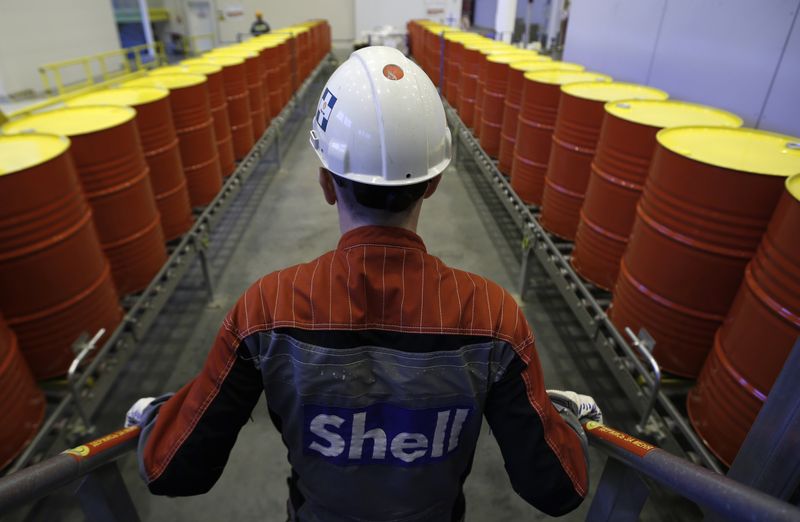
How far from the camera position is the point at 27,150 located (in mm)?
2047

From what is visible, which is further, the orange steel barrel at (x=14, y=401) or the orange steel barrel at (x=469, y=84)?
the orange steel barrel at (x=469, y=84)

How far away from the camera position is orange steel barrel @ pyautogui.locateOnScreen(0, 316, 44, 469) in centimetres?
176

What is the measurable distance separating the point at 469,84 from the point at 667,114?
139 inches

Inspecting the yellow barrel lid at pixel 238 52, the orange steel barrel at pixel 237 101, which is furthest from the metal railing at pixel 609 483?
the yellow barrel lid at pixel 238 52

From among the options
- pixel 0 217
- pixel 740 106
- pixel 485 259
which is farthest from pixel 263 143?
pixel 740 106

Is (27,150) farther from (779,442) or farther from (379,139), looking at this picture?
(779,442)

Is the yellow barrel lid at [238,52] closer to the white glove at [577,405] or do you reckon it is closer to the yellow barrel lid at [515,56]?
the yellow barrel lid at [515,56]

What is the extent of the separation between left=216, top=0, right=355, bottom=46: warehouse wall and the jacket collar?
58.0 feet

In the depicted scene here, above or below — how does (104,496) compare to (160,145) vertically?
below

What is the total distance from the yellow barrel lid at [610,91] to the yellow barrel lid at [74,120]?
2474mm

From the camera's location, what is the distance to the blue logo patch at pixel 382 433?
97 centimetres

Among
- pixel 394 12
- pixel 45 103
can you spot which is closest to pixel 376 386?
pixel 45 103

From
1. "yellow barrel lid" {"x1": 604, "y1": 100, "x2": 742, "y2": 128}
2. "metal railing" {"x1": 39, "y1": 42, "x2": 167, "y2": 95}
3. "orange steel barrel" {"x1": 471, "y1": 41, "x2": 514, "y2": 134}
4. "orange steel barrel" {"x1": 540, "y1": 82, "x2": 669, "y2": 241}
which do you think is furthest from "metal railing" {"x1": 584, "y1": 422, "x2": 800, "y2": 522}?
"metal railing" {"x1": 39, "y1": 42, "x2": 167, "y2": 95}

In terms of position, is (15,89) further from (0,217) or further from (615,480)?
(615,480)
